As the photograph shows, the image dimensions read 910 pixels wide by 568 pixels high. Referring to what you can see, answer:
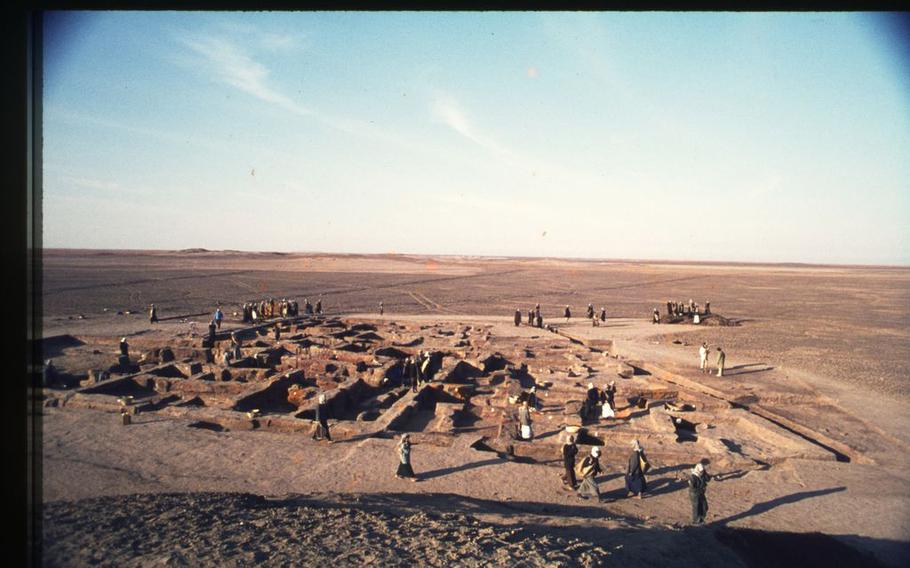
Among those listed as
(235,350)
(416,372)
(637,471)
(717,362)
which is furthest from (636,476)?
(235,350)

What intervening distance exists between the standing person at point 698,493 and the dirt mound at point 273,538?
2.39m

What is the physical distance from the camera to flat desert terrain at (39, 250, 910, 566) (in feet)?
19.2

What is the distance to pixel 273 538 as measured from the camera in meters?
5.66

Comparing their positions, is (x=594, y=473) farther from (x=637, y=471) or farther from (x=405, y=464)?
(x=405, y=464)

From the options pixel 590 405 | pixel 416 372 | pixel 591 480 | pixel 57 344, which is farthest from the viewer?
pixel 57 344

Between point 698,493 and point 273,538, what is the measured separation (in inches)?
253

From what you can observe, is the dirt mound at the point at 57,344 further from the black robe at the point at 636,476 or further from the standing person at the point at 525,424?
the black robe at the point at 636,476

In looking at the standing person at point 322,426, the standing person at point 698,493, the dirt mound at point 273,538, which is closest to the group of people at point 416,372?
the standing person at point 322,426

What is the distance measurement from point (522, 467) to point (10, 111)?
915cm

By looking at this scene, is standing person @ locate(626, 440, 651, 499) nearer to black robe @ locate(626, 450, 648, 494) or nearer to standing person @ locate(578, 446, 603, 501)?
black robe @ locate(626, 450, 648, 494)

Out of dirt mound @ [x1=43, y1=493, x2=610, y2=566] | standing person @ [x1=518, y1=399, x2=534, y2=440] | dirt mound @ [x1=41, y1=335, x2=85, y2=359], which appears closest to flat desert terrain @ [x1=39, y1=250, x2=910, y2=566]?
dirt mound @ [x1=43, y1=493, x2=610, y2=566]

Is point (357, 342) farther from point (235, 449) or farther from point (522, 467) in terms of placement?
point (522, 467)

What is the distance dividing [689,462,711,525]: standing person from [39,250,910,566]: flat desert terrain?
0.29m
